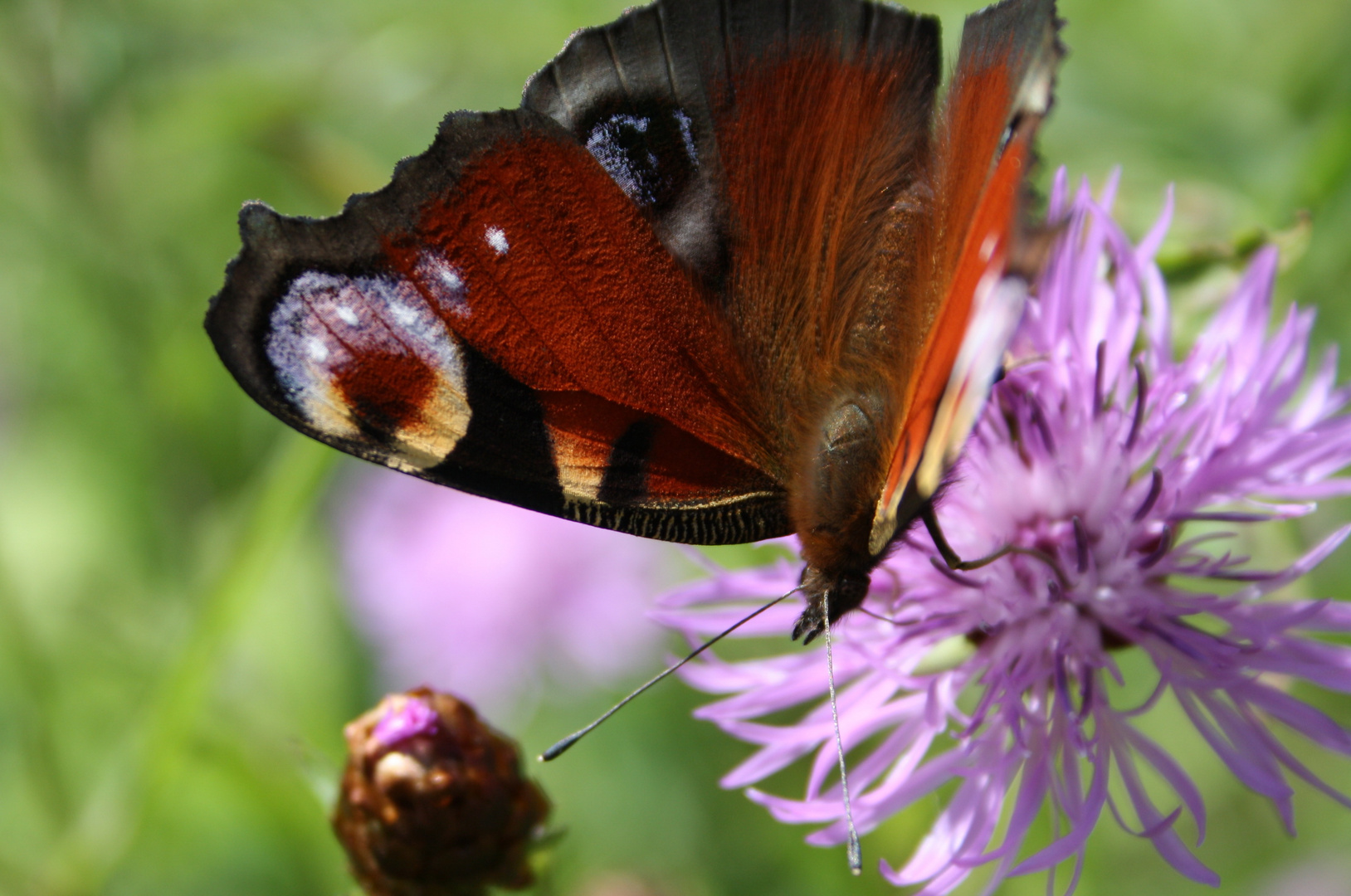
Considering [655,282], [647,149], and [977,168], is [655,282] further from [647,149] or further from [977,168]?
[977,168]

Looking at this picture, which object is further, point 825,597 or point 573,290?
point 573,290

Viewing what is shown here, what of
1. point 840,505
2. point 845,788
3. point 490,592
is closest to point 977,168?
point 840,505

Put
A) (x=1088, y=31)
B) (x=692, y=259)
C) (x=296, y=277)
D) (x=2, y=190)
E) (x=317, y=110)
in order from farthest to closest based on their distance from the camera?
(x=1088, y=31) < (x=2, y=190) < (x=317, y=110) < (x=692, y=259) < (x=296, y=277)

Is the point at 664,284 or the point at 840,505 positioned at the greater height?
the point at 664,284

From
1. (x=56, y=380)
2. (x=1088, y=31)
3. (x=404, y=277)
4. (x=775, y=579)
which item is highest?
(x=1088, y=31)

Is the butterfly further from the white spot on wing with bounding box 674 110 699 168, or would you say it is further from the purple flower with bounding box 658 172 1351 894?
the purple flower with bounding box 658 172 1351 894

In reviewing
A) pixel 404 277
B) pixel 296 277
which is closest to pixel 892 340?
pixel 404 277

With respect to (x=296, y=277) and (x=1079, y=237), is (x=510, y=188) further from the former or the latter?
(x=1079, y=237)
